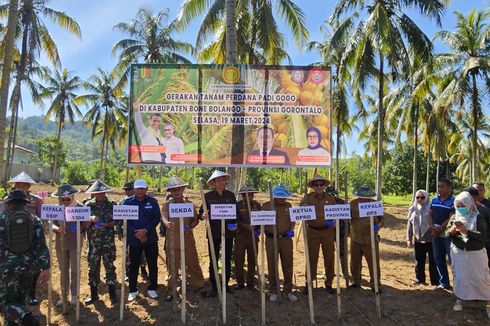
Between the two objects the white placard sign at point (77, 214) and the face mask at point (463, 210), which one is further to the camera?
the white placard sign at point (77, 214)

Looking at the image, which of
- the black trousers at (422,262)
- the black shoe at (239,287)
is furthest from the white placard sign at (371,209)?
the black shoe at (239,287)

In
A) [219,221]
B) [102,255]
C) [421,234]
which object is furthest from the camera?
[421,234]

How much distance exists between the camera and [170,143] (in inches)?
296

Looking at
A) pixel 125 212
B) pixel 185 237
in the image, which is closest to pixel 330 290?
pixel 185 237

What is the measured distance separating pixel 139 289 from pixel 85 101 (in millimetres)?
29008

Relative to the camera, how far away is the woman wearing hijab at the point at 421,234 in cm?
700

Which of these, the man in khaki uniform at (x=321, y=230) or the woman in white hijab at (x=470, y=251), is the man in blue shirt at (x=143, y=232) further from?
the woman in white hijab at (x=470, y=251)

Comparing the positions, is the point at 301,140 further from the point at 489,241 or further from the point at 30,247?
the point at 30,247

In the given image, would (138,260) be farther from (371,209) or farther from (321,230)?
(371,209)

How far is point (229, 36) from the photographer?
8859 mm

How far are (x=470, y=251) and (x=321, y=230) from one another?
211 centimetres

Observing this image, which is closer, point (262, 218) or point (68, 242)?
point (262, 218)


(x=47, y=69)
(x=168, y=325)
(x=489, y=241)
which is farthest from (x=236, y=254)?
(x=47, y=69)

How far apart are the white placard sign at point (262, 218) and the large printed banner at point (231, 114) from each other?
1.84 metres
